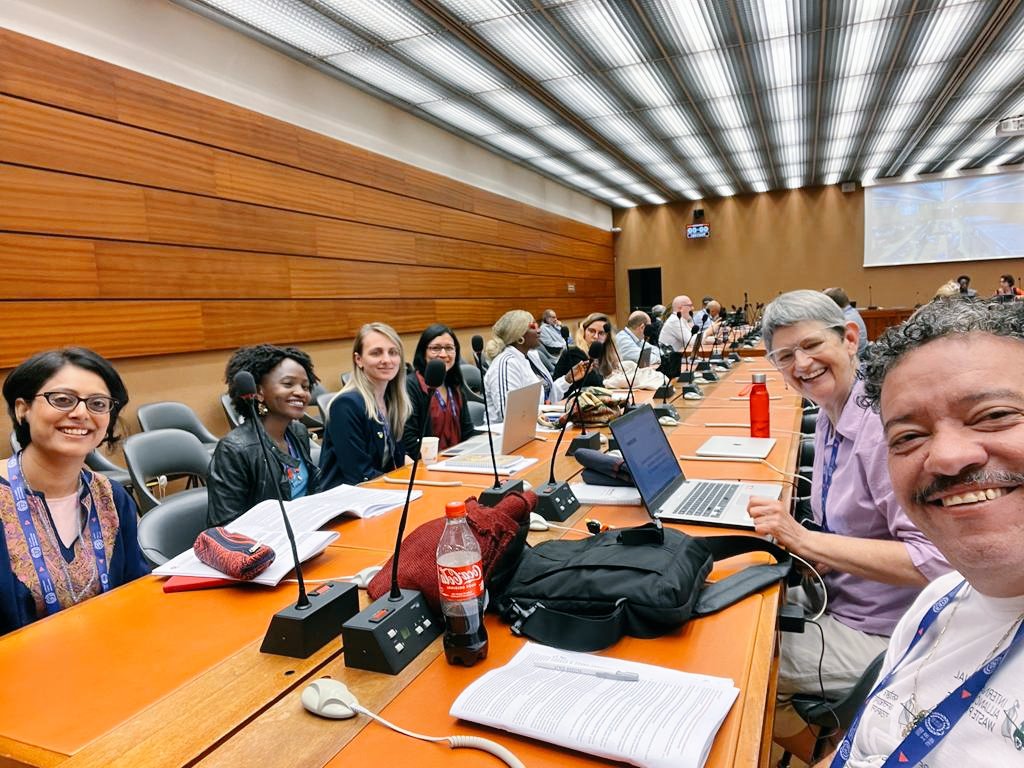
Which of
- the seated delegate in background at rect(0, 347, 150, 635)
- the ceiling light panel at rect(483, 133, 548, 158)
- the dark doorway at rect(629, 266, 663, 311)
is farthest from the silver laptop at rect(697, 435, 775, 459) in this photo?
the dark doorway at rect(629, 266, 663, 311)

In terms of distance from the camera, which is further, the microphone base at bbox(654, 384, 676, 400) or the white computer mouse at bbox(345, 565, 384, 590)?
the microphone base at bbox(654, 384, 676, 400)

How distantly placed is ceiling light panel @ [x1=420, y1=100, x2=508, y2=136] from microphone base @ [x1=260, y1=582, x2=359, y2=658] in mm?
6356

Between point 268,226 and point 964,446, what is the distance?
5.19 metres

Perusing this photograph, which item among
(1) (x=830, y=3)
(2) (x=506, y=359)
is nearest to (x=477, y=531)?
(2) (x=506, y=359)

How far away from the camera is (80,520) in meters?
1.69

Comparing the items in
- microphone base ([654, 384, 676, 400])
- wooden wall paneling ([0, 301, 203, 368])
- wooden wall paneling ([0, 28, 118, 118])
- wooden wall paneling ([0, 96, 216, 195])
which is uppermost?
wooden wall paneling ([0, 28, 118, 118])

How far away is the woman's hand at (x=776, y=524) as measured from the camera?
1.48 meters

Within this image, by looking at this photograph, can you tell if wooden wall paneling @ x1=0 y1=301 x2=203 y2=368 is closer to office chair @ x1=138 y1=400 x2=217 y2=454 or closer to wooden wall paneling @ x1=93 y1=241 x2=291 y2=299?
wooden wall paneling @ x1=93 y1=241 x2=291 y2=299

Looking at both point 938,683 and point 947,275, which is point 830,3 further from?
point 947,275

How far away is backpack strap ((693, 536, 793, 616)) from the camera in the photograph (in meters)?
1.27

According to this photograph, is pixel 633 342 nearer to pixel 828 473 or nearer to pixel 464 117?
pixel 464 117

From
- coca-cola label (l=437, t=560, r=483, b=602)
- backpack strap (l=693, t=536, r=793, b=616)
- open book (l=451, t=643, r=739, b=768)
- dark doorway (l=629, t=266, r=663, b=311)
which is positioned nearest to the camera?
open book (l=451, t=643, r=739, b=768)

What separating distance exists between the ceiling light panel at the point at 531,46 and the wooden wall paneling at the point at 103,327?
309 centimetres

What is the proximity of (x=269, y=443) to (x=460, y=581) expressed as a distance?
137 cm
